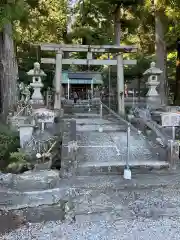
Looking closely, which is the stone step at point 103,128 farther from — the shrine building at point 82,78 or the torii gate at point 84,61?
the shrine building at point 82,78

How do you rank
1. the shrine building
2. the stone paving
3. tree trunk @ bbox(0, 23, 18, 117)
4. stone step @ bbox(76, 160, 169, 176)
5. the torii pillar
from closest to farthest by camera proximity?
the stone paving, stone step @ bbox(76, 160, 169, 176), tree trunk @ bbox(0, 23, 18, 117), the torii pillar, the shrine building

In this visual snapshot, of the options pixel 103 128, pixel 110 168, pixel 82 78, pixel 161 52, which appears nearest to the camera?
pixel 110 168

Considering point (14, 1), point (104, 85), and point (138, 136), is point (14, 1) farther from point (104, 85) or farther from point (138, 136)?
point (104, 85)

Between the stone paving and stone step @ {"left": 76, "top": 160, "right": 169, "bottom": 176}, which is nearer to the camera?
the stone paving

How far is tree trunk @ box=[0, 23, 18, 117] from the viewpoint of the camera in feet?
36.8

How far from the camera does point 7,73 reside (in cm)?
1122

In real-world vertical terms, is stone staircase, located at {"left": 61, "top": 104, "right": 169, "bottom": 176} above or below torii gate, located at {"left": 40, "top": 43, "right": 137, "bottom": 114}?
below

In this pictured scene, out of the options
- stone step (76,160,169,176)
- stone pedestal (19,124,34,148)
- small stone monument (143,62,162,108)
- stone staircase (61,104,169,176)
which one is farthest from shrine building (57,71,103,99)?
stone step (76,160,169,176)

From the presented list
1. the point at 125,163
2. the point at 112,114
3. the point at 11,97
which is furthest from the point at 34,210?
the point at 112,114

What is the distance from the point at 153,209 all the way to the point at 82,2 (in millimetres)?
17936

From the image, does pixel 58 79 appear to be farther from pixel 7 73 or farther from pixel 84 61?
pixel 7 73

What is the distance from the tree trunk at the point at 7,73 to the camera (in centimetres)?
1121

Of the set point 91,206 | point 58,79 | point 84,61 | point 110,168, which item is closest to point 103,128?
point 110,168

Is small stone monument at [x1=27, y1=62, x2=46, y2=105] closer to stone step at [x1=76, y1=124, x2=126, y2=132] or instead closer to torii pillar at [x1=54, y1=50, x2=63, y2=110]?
torii pillar at [x1=54, y1=50, x2=63, y2=110]
